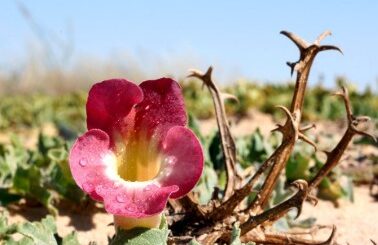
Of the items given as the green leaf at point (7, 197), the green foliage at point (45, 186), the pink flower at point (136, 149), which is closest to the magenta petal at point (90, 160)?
the pink flower at point (136, 149)

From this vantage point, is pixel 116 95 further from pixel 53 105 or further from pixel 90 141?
pixel 53 105

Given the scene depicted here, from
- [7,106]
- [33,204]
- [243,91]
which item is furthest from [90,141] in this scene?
[7,106]

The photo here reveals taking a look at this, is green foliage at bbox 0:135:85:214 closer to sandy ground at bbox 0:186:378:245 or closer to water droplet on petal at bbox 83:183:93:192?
sandy ground at bbox 0:186:378:245

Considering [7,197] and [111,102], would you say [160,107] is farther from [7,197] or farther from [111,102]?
[7,197]

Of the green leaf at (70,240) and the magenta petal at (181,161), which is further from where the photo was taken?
the green leaf at (70,240)

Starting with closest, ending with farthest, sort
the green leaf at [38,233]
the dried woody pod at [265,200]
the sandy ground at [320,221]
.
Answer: the green leaf at [38,233], the dried woody pod at [265,200], the sandy ground at [320,221]

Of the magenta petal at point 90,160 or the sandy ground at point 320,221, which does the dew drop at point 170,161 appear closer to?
the magenta petal at point 90,160

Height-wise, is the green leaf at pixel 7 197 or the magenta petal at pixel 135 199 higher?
the magenta petal at pixel 135 199

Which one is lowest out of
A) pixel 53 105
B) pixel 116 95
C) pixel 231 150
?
pixel 53 105

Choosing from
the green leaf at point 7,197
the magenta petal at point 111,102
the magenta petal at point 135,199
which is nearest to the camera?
the magenta petal at point 135,199
